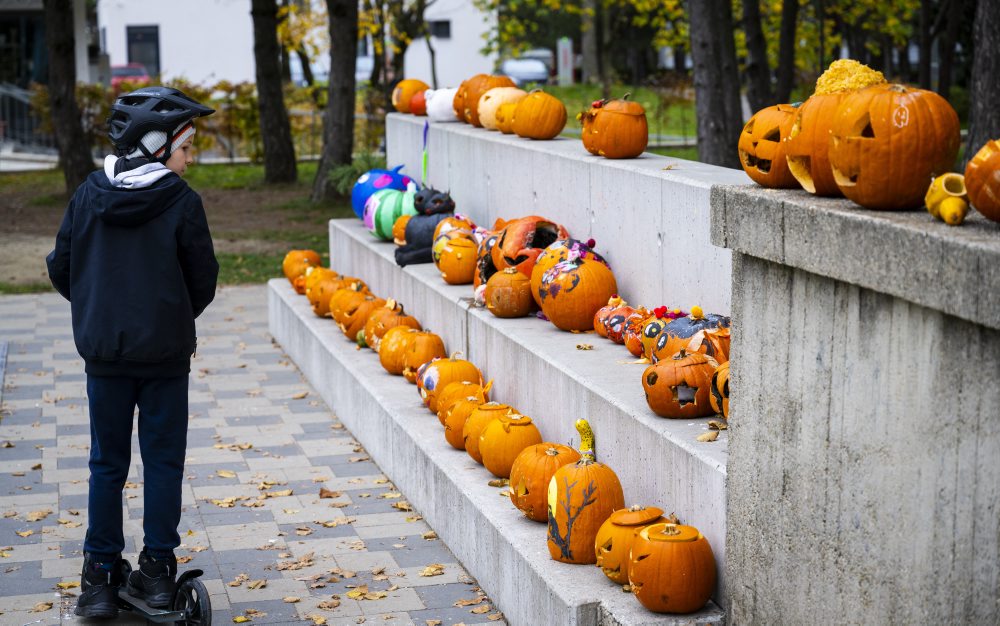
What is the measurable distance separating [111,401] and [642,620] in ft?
7.18

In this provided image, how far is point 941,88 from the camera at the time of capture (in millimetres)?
25406

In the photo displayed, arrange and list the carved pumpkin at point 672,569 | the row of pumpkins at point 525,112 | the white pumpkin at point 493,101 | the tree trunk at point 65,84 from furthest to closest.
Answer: the tree trunk at point 65,84 < the white pumpkin at point 493,101 < the row of pumpkins at point 525,112 < the carved pumpkin at point 672,569

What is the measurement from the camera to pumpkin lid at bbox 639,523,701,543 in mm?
4480

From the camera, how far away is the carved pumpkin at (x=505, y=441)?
19.6ft

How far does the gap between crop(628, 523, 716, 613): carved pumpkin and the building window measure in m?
55.3

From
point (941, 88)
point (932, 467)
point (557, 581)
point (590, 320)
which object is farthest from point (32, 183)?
point (932, 467)

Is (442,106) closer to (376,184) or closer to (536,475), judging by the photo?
(376,184)

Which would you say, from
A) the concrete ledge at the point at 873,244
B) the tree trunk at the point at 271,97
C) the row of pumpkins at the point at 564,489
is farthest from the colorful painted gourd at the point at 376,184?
the tree trunk at the point at 271,97

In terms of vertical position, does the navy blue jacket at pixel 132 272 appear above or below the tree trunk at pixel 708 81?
below

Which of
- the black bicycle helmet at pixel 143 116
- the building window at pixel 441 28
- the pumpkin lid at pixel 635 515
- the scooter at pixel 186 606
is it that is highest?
the building window at pixel 441 28

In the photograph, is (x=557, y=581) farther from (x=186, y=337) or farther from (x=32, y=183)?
(x=32, y=183)

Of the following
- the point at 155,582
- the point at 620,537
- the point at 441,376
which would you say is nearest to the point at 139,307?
the point at 155,582

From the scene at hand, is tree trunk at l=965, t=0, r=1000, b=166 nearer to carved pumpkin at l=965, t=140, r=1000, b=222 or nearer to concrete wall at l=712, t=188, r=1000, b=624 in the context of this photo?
concrete wall at l=712, t=188, r=1000, b=624

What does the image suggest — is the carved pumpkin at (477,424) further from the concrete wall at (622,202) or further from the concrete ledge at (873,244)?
the concrete ledge at (873,244)
